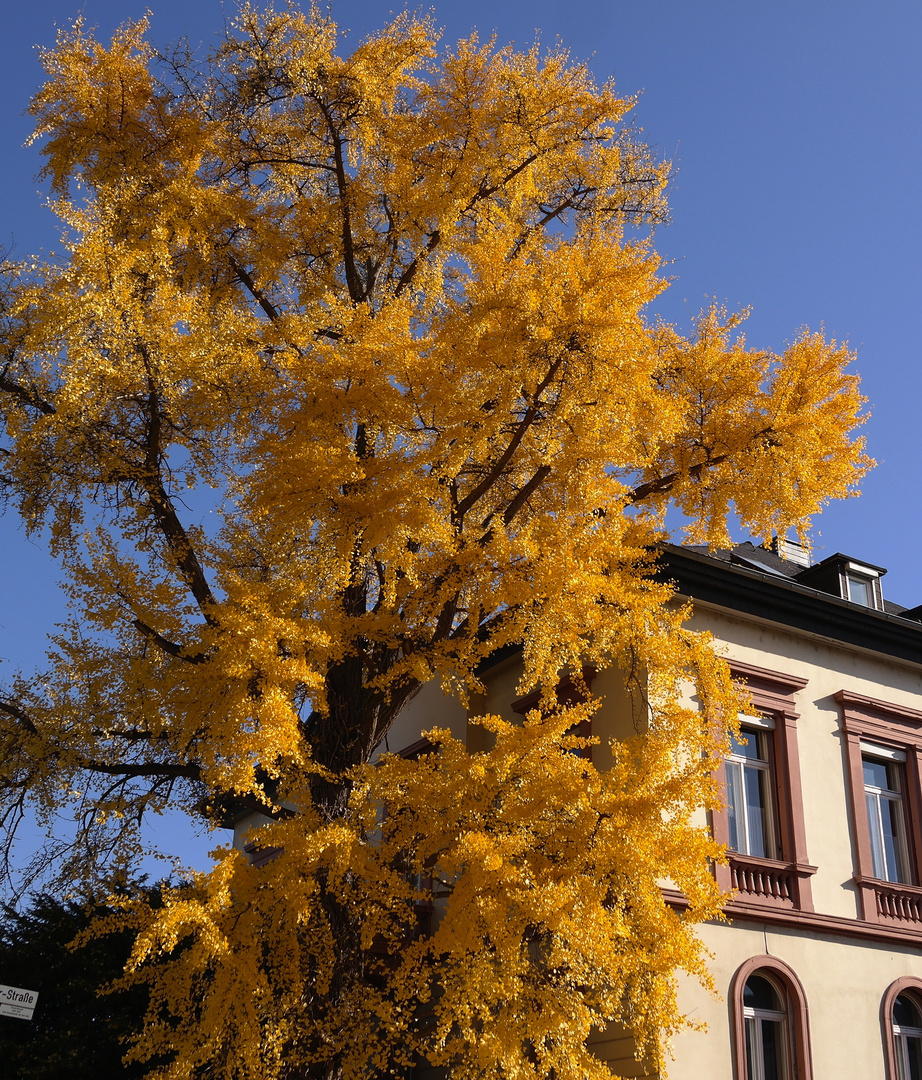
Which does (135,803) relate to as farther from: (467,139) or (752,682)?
(467,139)

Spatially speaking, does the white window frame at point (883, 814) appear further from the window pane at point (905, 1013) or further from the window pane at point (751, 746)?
the window pane at point (751, 746)

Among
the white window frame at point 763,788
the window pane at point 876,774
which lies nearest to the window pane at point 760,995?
the white window frame at point 763,788

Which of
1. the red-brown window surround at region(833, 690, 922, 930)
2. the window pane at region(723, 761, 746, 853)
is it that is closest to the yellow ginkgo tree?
the window pane at region(723, 761, 746, 853)

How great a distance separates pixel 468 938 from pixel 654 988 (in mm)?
1692

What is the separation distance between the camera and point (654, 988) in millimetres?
8820

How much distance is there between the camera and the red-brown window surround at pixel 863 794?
43.6ft

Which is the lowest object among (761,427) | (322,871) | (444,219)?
(322,871)

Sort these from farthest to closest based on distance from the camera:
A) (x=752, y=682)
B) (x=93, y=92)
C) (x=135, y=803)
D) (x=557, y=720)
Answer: (x=752, y=682)
(x=93, y=92)
(x=135, y=803)
(x=557, y=720)

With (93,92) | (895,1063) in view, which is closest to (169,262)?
(93,92)

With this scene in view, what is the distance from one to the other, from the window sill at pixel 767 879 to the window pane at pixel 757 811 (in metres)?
0.23

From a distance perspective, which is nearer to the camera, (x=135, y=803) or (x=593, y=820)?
(x=593, y=820)

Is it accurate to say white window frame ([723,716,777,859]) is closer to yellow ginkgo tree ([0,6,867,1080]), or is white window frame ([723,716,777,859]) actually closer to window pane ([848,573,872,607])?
yellow ginkgo tree ([0,6,867,1080])

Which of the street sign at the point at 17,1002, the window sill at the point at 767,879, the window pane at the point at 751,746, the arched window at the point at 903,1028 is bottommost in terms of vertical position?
the street sign at the point at 17,1002

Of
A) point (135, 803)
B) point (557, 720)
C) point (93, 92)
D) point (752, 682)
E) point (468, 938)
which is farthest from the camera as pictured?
point (752, 682)
